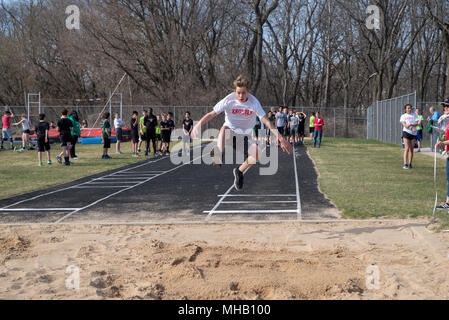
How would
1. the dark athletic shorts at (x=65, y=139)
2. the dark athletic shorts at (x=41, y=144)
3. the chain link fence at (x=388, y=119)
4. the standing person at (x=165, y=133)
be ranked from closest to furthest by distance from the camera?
the dark athletic shorts at (x=41, y=144)
the dark athletic shorts at (x=65, y=139)
the standing person at (x=165, y=133)
the chain link fence at (x=388, y=119)

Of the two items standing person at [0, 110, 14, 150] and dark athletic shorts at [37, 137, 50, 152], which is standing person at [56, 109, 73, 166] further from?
standing person at [0, 110, 14, 150]

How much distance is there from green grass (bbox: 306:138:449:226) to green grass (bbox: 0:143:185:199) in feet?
25.5

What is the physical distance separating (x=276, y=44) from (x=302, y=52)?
3344 millimetres

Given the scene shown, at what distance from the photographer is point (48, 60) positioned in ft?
149

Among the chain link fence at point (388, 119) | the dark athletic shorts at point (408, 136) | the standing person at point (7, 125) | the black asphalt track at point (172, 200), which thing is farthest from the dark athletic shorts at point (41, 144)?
the chain link fence at point (388, 119)

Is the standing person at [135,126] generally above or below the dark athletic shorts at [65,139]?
above

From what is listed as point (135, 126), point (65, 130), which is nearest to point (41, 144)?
point (65, 130)

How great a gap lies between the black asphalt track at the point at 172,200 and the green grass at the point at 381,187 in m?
0.45

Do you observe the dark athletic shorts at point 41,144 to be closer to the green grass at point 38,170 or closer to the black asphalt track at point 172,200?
the green grass at point 38,170

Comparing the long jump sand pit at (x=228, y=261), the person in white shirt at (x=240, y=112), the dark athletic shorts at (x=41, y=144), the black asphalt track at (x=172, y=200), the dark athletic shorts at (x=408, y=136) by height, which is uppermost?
the person in white shirt at (x=240, y=112)

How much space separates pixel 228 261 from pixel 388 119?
2674cm

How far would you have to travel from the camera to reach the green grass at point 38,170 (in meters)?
12.9

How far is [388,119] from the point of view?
30.1 m
